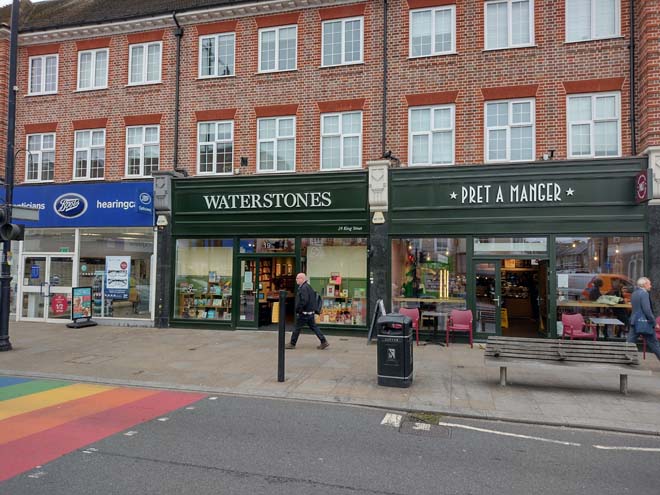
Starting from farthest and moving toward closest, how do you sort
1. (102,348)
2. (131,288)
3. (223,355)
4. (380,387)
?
(131,288) < (102,348) < (223,355) < (380,387)

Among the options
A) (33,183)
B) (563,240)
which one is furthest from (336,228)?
(33,183)

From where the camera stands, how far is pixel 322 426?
591cm

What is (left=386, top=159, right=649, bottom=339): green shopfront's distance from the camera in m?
11.3

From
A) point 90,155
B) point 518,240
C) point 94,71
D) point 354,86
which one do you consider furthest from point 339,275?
point 94,71

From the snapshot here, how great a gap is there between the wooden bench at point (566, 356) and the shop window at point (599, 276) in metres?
4.35

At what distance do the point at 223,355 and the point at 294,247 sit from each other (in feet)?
13.9

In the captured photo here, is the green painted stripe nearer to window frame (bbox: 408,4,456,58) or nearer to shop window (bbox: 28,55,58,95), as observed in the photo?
window frame (bbox: 408,4,456,58)

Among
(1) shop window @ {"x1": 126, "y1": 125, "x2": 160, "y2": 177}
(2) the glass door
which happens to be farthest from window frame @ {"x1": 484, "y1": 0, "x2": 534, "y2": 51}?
(1) shop window @ {"x1": 126, "y1": 125, "x2": 160, "y2": 177}

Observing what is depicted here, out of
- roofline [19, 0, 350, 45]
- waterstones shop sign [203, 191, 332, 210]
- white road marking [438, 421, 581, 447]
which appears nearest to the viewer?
white road marking [438, 421, 581, 447]

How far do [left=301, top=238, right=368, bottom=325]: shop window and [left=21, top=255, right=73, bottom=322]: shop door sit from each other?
8.07 meters

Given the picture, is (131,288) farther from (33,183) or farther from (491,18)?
(491,18)

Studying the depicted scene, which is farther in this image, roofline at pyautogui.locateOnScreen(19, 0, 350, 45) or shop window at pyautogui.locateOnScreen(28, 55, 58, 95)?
shop window at pyautogui.locateOnScreen(28, 55, 58, 95)

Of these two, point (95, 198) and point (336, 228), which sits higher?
point (95, 198)

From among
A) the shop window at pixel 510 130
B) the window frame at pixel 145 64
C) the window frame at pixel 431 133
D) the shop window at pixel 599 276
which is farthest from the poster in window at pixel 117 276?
the shop window at pixel 599 276
